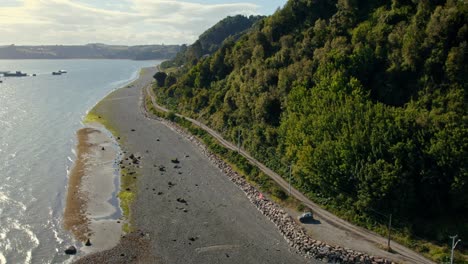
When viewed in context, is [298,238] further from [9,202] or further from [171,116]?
[171,116]

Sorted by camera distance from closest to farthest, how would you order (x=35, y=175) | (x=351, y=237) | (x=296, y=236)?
(x=351, y=237) < (x=296, y=236) < (x=35, y=175)

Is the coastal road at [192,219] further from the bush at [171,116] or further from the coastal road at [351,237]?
the bush at [171,116]

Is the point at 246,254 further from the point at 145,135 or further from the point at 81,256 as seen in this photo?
the point at 145,135

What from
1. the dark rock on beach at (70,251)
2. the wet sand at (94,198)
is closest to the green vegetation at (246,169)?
the wet sand at (94,198)

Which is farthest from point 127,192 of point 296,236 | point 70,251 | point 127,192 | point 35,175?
point 296,236

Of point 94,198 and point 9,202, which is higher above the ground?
point 94,198

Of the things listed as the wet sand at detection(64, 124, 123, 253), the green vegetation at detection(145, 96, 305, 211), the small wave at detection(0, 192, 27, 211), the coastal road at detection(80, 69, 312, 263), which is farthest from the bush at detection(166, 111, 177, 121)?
the small wave at detection(0, 192, 27, 211)

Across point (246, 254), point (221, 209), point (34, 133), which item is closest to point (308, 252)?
point (246, 254)
